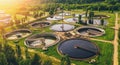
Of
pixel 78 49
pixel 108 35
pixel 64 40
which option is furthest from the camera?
pixel 108 35

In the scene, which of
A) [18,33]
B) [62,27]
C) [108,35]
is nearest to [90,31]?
[108,35]

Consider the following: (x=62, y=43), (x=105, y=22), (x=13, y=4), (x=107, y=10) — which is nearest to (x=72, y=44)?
(x=62, y=43)

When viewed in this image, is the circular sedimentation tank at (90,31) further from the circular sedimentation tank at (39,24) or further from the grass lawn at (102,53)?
the circular sedimentation tank at (39,24)

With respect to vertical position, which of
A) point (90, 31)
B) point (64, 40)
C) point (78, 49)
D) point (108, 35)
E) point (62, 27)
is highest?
point (62, 27)

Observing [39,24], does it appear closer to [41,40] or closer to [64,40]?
[41,40]

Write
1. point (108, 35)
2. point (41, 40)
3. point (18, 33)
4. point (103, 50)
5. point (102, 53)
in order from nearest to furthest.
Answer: point (102, 53)
point (103, 50)
point (108, 35)
point (41, 40)
point (18, 33)

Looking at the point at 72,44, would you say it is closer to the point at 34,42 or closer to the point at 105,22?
the point at 34,42

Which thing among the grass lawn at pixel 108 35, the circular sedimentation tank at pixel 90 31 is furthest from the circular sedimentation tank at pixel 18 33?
the grass lawn at pixel 108 35
